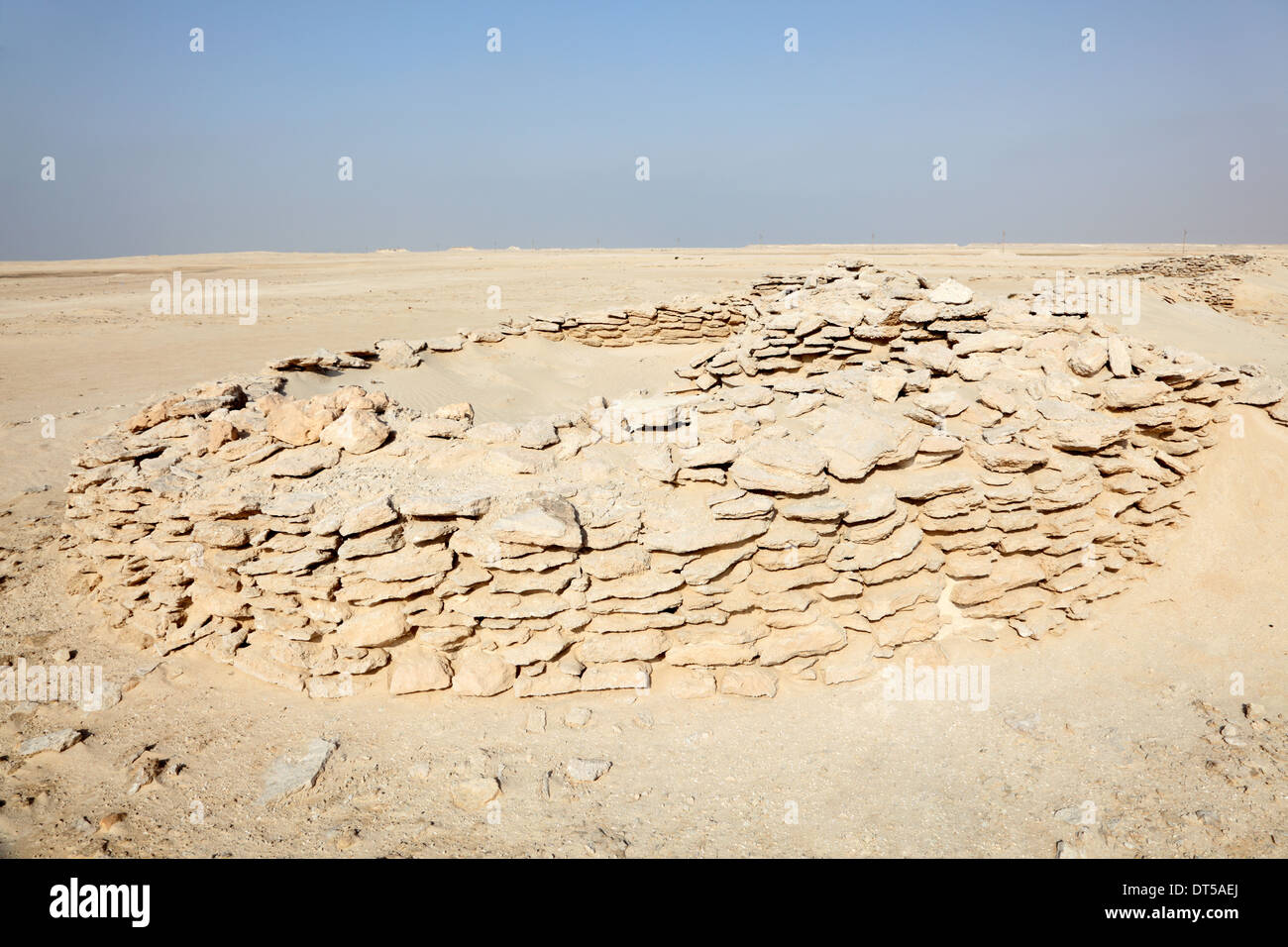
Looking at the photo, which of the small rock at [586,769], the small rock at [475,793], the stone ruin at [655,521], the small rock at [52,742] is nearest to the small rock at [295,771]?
the stone ruin at [655,521]

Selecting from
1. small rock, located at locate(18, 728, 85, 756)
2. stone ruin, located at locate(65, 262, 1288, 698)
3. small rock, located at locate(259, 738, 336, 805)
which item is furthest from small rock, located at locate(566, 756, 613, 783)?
small rock, located at locate(18, 728, 85, 756)

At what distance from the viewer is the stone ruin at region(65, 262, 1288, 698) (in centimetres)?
455

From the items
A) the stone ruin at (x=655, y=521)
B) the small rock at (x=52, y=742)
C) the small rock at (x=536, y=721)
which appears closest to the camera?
the small rock at (x=52, y=742)

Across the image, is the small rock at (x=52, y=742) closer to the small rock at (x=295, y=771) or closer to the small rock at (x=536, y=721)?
the small rock at (x=295, y=771)

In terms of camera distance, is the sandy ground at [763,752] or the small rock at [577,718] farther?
the small rock at [577,718]

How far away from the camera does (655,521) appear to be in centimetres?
467

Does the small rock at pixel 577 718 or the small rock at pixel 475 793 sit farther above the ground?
the small rock at pixel 577 718

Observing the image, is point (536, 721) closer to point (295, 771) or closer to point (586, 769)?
point (586, 769)

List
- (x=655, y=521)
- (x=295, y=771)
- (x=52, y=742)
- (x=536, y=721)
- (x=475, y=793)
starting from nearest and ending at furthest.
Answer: (x=475, y=793) < (x=295, y=771) < (x=52, y=742) < (x=536, y=721) < (x=655, y=521)

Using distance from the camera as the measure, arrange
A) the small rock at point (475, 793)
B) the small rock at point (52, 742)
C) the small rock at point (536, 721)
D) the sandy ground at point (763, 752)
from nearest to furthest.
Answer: the sandy ground at point (763, 752) → the small rock at point (475, 793) → the small rock at point (52, 742) → the small rock at point (536, 721)

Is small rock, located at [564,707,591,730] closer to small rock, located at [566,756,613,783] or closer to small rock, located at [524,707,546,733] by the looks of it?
small rock, located at [524,707,546,733]

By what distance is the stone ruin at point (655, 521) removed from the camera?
14.9ft

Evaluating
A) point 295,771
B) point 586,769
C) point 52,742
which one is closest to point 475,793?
point 586,769

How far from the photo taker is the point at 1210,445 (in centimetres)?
597
